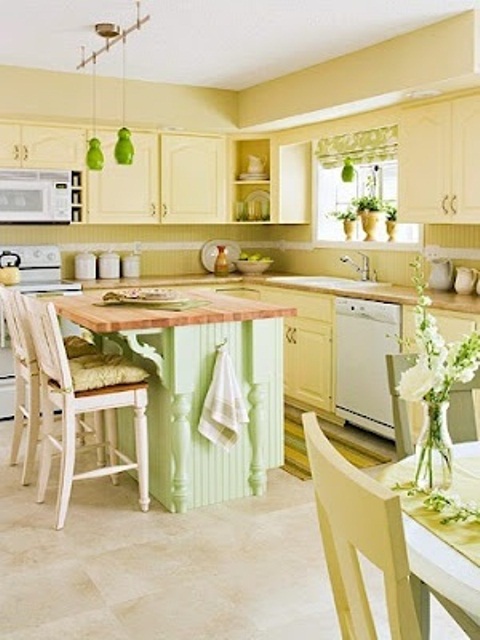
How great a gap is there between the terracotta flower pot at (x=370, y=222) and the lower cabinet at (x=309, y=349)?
A: 0.75 m

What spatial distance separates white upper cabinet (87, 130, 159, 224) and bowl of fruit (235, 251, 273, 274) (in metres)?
0.88

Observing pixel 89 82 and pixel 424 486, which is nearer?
pixel 424 486

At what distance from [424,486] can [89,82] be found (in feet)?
14.9

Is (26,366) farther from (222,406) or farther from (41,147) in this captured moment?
(41,147)

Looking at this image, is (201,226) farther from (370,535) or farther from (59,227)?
(370,535)

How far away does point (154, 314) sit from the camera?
137 inches

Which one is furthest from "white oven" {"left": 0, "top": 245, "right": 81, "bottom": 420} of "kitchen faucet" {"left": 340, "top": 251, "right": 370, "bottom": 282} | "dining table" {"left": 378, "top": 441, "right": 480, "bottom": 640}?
"dining table" {"left": 378, "top": 441, "right": 480, "bottom": 640}

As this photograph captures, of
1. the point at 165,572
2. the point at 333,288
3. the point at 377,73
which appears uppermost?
the point at 377,73

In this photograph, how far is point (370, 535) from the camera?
1030 millimetres

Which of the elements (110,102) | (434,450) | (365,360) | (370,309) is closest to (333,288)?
(370,309)

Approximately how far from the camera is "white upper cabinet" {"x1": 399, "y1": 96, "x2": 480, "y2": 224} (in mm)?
4270

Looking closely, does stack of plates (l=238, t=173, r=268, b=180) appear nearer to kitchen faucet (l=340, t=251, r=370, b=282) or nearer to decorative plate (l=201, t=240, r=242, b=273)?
decorative plate (l=201, t=240, r=242, b=273)

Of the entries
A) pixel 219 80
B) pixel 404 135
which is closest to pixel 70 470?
pixel 404 135

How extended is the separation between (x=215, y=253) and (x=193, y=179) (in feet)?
2.57
